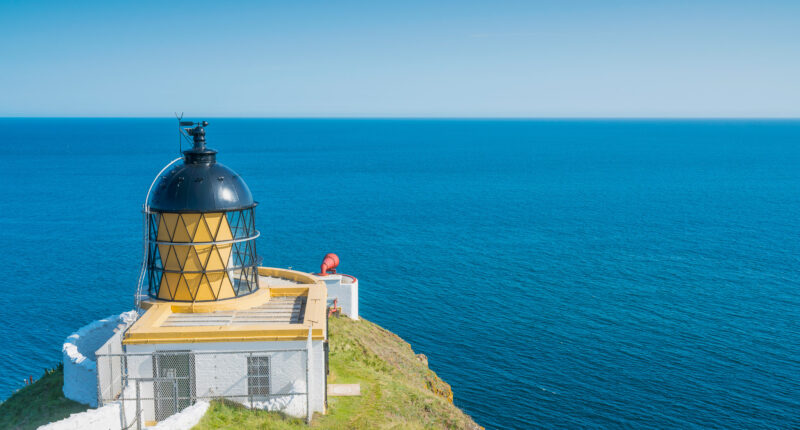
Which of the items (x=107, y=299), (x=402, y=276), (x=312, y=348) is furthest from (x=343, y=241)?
(x=312, y=348)

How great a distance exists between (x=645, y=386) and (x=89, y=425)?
32222mm

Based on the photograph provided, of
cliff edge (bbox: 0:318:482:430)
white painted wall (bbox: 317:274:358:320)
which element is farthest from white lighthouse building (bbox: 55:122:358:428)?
white painted wall (bbox: 317:274:358:320)

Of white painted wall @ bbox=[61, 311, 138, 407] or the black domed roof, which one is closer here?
white painted wall @ bbox=[61, 311, 138, 407]

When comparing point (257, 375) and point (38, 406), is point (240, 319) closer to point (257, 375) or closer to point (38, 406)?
point (257, 375)

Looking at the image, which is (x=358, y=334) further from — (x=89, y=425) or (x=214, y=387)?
(x=89, y=425)

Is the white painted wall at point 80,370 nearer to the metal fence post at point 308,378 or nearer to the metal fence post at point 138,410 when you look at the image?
the metal fence post at point 138,410

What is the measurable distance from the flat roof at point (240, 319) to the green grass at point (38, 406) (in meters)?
3.81

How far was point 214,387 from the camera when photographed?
17969mm

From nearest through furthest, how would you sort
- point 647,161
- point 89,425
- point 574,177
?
point 89,425
point 574,177
point 647,161

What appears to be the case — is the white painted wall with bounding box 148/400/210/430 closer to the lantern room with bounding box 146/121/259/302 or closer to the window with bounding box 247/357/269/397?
the window with bounding box 247/357/269/397

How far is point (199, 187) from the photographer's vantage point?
20.3m

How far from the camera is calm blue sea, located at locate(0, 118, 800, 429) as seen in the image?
122ft

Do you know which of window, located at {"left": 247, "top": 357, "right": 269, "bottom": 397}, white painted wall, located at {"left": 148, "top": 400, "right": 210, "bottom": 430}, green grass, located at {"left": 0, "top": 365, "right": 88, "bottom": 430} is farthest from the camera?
green grass, located at {"left": 0, "top": 365, "right": 88, "bottom": 430}

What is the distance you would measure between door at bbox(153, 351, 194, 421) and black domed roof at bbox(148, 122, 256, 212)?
4835 millimetres
